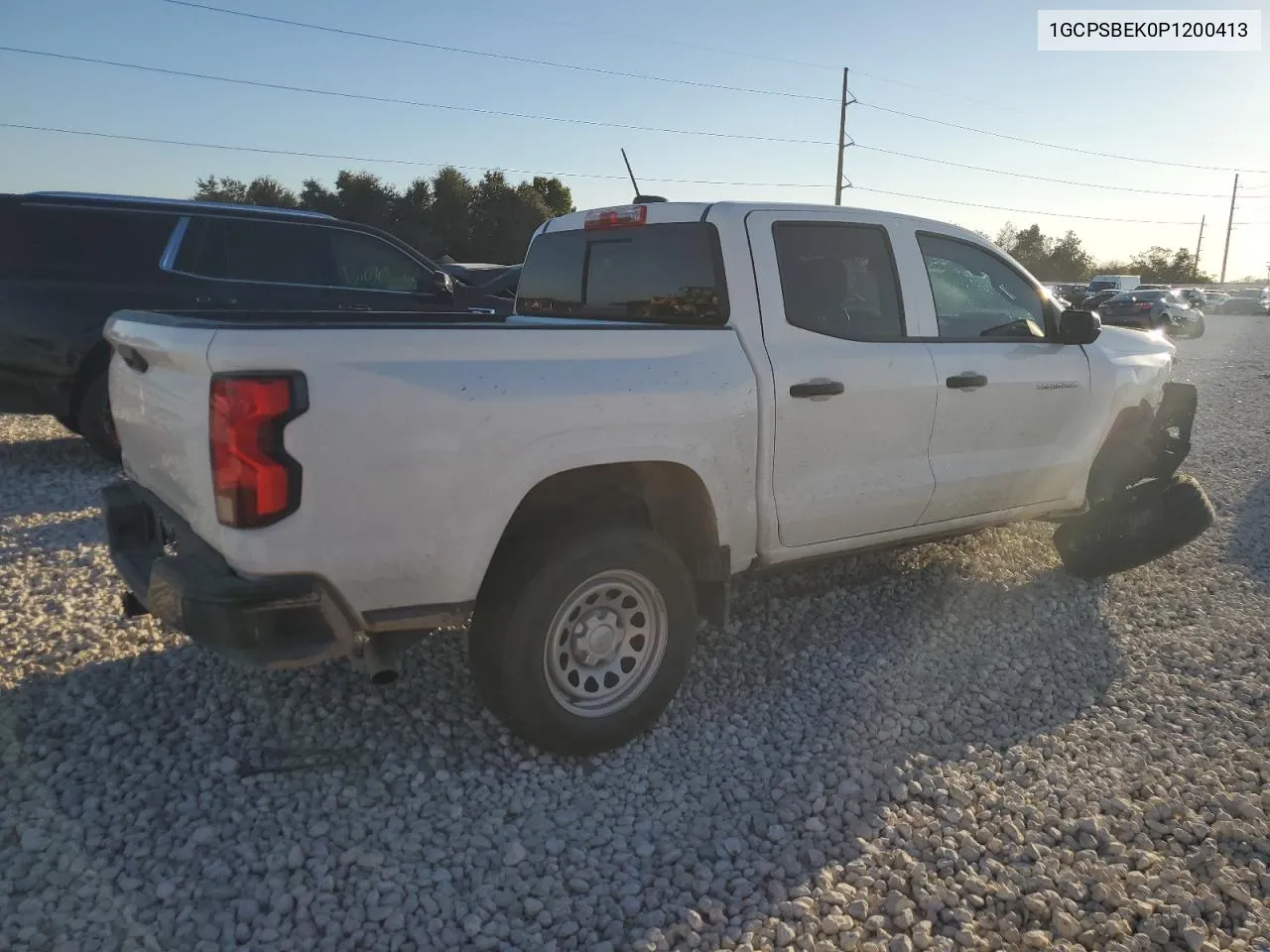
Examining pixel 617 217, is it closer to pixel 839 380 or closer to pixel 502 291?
pixel 839 380

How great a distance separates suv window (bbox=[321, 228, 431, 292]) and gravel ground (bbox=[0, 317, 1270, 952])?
12.1 feet

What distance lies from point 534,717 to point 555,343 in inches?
50.4

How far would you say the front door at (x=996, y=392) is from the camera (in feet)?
14.5

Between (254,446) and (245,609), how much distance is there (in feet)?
1.50

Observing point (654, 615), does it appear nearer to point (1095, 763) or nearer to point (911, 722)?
point (911, 722)

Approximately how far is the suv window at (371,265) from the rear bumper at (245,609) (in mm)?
5189

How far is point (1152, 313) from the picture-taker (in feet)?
96.6

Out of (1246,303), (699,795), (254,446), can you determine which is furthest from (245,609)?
(1246,303)

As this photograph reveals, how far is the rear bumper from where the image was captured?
263 cm

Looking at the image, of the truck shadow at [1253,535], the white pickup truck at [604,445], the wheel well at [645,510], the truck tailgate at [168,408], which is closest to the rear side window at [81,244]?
the white pickup truck at [604,445]

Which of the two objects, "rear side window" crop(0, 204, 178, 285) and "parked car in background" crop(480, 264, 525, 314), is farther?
"parked car in background" crop(480, 264, 525, 314)

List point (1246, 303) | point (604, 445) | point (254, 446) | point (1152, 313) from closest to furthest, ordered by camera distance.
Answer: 1. point (254, 446)
2. point (604, 445)
3. point (1152, 313)
4. point (1246, 303)

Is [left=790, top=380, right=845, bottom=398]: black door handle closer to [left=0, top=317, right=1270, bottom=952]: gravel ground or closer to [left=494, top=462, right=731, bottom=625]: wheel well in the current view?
[left=494, top=462, right=731, bottom=625]: wheel well

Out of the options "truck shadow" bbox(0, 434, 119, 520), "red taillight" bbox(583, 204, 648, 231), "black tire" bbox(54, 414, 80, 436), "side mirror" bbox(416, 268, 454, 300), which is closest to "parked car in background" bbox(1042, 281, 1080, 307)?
"red taillight" bbox(583, 204, 648, 231)
